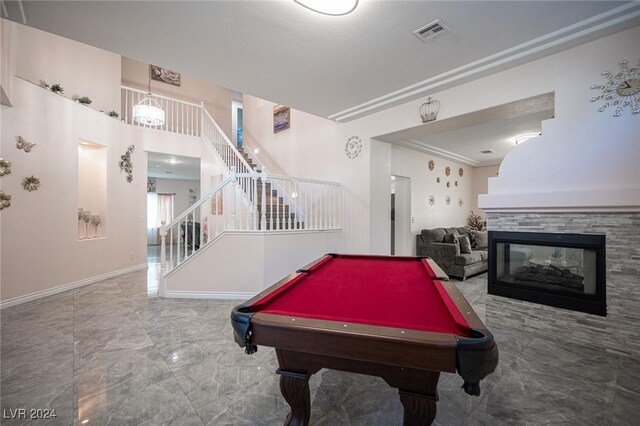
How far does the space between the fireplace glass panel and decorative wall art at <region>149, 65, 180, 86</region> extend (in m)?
8.81

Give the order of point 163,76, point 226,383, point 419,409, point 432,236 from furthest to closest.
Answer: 1. point 163,76
2. point 432,236
3. point 226,383
4. point 419,409

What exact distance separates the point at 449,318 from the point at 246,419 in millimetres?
1372

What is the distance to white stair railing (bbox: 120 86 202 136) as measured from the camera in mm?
6406

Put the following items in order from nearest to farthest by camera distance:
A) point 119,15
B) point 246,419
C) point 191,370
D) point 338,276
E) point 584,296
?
point 246,419 → point 338,276 → point 191,370 → point 119,15 → point 584,296

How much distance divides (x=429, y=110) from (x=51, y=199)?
5840 millimetres

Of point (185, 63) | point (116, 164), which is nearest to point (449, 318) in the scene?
point (185, 63)

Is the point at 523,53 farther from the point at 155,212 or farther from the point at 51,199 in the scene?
the point at 155,212

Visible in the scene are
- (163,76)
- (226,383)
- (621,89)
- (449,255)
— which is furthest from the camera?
(163,76)

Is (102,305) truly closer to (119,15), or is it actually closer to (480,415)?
(119,15)

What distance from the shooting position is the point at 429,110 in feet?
12.2

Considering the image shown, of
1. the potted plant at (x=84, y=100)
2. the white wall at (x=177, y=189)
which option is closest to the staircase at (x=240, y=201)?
the potted plant at (x=84, y=100)

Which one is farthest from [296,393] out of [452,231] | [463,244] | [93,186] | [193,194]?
[193,194]

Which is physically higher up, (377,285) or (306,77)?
(306,77)

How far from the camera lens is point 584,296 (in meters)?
2.61
